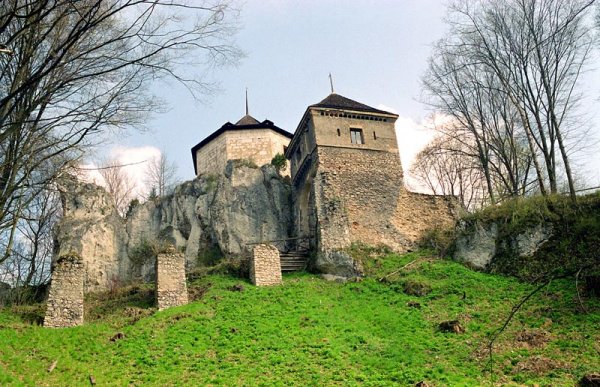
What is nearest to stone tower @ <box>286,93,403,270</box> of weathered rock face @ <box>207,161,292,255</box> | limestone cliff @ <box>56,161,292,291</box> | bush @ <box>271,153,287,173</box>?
weathered rock face @ <box>207,161,292,255</box>

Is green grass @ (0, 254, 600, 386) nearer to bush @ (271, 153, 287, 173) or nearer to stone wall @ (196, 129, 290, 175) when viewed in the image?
bush @ (271, 153, 287, 173)

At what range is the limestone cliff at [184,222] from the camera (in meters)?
26.6

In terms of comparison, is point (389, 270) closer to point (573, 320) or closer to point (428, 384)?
point (573, 320)

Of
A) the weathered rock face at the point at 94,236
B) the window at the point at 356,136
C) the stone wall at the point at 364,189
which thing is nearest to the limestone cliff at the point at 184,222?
the weathered rock face at the point at 94,236

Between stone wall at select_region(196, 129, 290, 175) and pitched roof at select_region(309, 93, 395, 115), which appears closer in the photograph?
pitched roof at select_region(309, 93, 395, 115)

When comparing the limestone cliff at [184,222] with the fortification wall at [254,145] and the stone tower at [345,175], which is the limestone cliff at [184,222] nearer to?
the stone tower at [345,175]

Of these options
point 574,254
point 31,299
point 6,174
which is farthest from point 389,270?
point 6,174

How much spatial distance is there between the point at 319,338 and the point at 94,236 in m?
14.4

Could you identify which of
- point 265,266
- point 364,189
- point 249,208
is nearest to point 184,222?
point 249,208

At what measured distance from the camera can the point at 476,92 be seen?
27.3 metres

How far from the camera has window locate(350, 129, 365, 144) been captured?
92.4 ft

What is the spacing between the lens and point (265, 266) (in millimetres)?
23219

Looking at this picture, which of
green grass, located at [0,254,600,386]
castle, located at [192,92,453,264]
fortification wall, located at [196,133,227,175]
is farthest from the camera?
fortification wall, located at [196,133,227,175]

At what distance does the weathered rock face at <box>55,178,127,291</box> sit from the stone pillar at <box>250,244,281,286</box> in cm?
732
